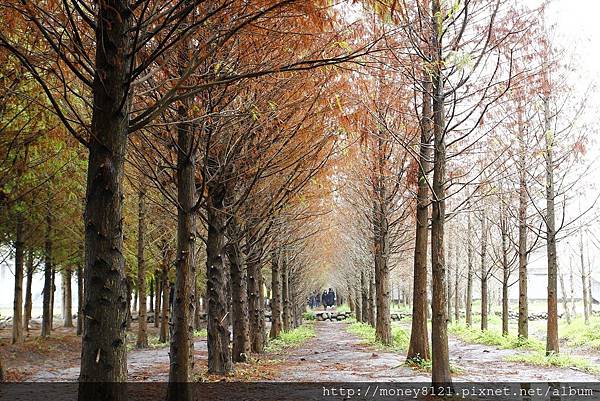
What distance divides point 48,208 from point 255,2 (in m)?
15.4

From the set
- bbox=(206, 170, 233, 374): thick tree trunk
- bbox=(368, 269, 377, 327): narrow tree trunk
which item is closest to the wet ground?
bbox=(206, 170, 233, 374): thick tree trunk

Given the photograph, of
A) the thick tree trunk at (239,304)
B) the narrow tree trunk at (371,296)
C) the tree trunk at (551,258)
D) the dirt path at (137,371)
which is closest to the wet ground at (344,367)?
the dirt path at (137,371)

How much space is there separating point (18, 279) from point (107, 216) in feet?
47.9

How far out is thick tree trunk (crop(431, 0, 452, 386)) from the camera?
26.1 feet

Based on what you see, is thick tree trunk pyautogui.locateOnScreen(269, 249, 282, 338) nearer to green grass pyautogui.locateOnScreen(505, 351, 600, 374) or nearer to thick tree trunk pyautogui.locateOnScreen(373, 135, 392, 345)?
thick tree trunk pyautogui.locateOnScreen(373, 135, 392, 345)

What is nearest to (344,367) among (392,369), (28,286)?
(392,369)

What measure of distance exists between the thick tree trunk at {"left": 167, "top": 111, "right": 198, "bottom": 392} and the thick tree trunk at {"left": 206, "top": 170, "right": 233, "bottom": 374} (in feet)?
9.41

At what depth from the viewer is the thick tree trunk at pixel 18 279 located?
16.1 m

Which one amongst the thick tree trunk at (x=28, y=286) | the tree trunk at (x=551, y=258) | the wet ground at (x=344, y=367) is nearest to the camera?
the wet ground at (x=344, y=367)

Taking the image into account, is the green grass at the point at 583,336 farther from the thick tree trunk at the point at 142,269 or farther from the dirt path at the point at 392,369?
the thick tree trunk at the point at 142,269

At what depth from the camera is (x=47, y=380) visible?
11.4 m

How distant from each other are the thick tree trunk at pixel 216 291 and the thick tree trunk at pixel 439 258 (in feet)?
13.2

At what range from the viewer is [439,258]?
26.6ft

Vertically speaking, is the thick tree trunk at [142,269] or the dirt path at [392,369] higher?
the thick tree trunk at [142,269]
